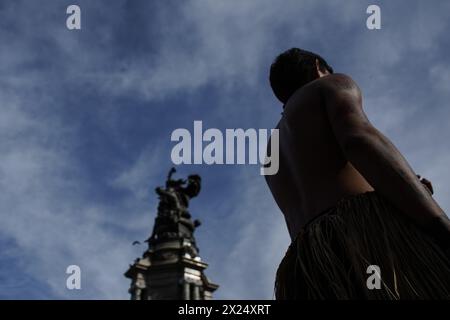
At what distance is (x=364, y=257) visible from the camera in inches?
99.3

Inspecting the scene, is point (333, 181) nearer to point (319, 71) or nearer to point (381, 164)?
point (381, 164)

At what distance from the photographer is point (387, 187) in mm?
2547

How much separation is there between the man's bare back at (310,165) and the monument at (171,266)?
21.8 metres

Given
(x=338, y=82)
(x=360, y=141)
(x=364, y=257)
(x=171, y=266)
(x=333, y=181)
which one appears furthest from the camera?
(x=171, y=266)

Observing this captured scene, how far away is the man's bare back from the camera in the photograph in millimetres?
2885

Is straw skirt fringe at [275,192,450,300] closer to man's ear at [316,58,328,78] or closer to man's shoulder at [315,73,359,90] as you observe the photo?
man's shoulder at [315,73,359,90]

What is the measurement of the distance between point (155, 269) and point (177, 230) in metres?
3.31

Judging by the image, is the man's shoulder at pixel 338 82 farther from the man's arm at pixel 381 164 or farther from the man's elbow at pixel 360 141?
the man's elbow at pixel 360 141

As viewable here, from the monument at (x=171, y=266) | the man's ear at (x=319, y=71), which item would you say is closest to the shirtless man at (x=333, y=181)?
the man's ear at (x=319, y=71)

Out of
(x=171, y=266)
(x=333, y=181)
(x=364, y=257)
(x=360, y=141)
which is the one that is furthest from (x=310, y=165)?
(x=171, y=266)

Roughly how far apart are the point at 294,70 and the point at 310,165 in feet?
2.45

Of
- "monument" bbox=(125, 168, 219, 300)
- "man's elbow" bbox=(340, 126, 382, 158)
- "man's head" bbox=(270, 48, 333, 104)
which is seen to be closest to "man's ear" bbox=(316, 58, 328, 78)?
"man's head" bbox=(270, 48, 333, 104)

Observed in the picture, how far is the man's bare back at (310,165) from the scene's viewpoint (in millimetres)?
2885
